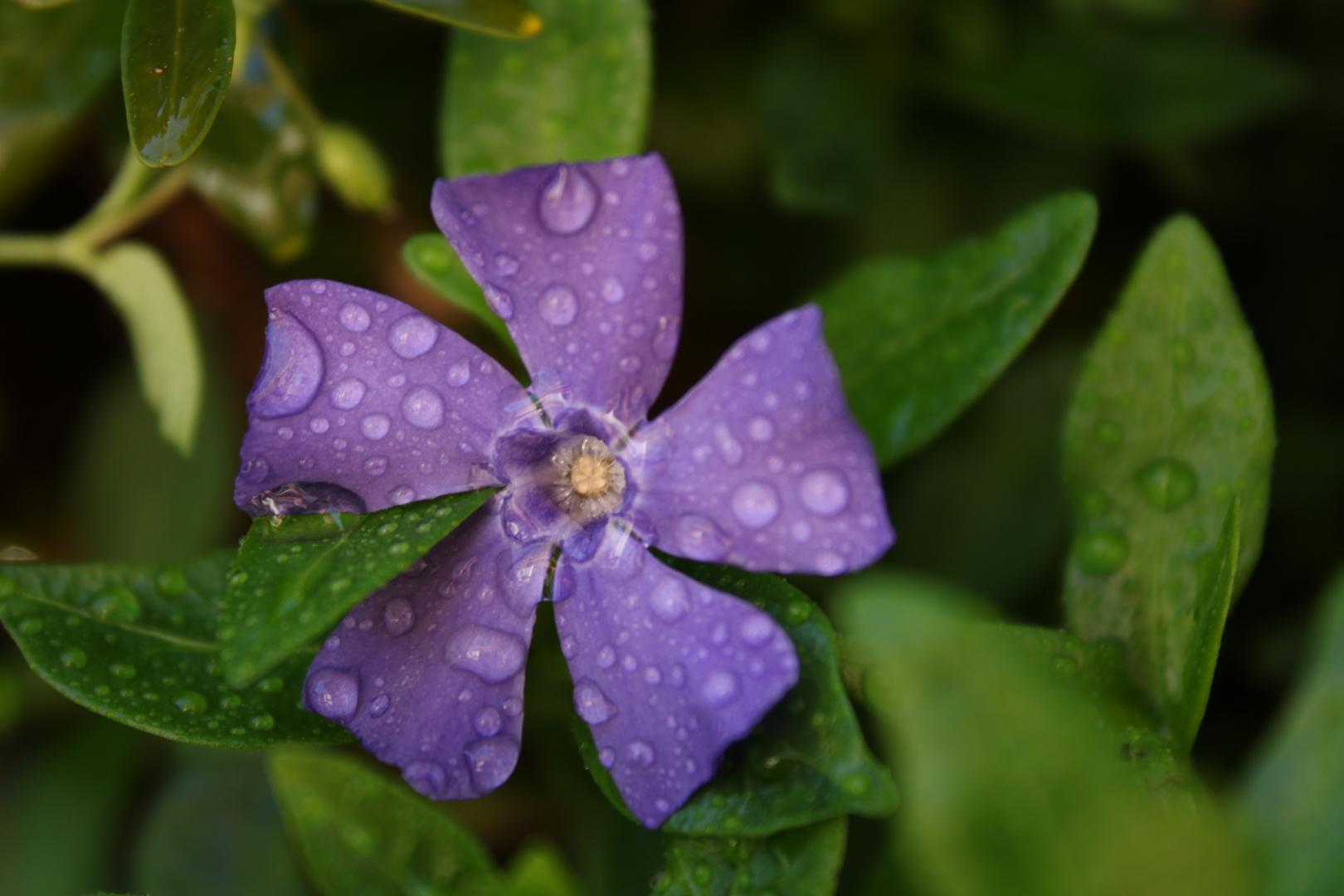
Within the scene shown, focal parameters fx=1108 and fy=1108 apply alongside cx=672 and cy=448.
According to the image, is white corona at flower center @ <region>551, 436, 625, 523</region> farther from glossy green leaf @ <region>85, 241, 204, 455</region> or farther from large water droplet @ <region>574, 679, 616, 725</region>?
glossy green leaf @ <region>85, 241, 204, 455</region>

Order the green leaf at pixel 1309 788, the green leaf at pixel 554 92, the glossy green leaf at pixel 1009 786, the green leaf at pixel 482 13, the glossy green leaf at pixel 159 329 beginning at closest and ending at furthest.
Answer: the glossy green leaf at pixel 1009 786, the green leaf at pixel 1309 788, the green leaf at pixel 482 13, the green leaf at pixel 554 92, the glossy green leaf at pixel 159 329

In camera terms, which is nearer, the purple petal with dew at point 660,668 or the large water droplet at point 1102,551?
the purple petal with dew at point 660,668

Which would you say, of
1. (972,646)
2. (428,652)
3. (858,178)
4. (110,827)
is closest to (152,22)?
(428,652)

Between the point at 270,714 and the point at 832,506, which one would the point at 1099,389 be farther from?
the point at 270,714

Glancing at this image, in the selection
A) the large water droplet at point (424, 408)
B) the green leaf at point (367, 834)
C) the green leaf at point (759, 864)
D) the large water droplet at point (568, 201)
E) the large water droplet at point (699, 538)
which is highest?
the large water droplet at point (568, 201)

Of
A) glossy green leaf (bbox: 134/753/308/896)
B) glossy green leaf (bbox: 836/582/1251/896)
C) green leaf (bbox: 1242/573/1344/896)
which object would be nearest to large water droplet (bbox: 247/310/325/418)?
glossy green leaf (bbox: 836/582/1251/896)

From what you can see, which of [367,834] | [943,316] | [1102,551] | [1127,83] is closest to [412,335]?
[367,834]

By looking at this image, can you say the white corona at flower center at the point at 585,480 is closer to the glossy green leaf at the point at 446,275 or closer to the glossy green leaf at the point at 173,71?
the glossy green leaf at the point at 446,275

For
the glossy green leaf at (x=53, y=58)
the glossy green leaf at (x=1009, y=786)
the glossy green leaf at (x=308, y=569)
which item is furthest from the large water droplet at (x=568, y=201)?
the glossy green leaf at (x=53, y=58)
